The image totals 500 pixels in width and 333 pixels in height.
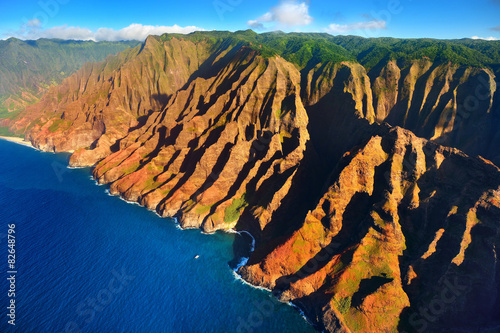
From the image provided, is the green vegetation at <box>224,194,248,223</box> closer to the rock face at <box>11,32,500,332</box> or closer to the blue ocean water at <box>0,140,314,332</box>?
the rock face at <box>11,32,500,332</box>

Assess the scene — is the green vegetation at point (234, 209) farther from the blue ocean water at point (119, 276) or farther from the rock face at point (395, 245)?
the rock face at point (395, 245)

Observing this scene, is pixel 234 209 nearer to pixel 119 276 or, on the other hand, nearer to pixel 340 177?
pixel 340 177

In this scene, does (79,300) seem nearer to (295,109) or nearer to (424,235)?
(424,235)

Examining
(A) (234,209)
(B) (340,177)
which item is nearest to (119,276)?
(A) (234,209)

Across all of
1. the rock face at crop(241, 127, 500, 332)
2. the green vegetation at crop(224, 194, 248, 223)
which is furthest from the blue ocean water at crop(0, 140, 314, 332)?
the rock face at crop(241, 127, 500, 332)

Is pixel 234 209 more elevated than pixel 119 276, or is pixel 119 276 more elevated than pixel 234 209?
pixel 234 209

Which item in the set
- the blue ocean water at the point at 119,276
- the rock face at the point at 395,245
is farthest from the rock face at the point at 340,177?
the blue ocean water at the point at 119,276

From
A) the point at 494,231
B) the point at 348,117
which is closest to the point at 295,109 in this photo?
the point at 348,117
